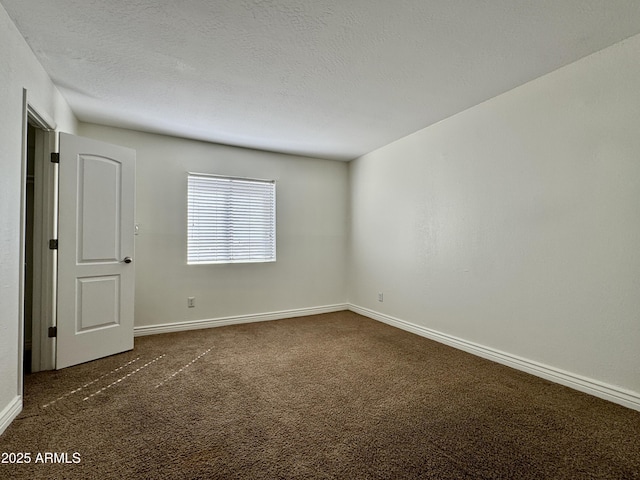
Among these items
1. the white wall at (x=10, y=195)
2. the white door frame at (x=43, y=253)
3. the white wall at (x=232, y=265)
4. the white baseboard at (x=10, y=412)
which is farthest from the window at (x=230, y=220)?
the white baseboard at (x=10, y=412)

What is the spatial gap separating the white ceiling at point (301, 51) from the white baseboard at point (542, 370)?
2.36 meters

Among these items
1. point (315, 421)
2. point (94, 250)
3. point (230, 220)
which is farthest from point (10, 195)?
point (230, 220)

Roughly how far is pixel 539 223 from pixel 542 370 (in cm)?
120

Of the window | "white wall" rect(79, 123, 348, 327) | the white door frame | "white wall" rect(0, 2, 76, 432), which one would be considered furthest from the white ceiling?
the window

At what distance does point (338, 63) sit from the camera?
241 cm

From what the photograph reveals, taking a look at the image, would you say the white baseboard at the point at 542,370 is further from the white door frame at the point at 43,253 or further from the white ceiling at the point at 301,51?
the white door frame at the point at 43,253

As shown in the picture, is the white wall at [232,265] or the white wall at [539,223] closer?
the white wall at [539,223]

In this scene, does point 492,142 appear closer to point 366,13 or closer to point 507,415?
point 366,13

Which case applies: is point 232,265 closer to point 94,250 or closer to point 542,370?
point 94,250

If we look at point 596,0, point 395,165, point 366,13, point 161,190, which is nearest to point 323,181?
point 395,165

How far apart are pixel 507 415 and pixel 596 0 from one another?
2.49 metres

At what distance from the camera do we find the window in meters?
4.15

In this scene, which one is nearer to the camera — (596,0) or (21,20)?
(596,0)

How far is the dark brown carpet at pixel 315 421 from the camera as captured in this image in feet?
5.17
